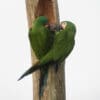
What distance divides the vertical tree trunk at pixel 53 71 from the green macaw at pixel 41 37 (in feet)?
0.16

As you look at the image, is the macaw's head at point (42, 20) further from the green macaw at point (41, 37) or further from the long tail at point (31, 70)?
the long tail at point (31, 70)

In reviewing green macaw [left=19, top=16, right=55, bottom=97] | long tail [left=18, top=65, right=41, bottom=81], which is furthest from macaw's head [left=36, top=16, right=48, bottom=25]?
long tail [left=18, top=65, right=41, bottom=81]

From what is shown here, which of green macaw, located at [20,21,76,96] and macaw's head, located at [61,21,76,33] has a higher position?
macaw's head, located at [61,21,76,33]

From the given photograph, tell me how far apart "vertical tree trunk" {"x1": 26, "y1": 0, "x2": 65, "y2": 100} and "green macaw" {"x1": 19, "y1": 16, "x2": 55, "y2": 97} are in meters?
0.05

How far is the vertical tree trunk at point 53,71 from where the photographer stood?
148 inches

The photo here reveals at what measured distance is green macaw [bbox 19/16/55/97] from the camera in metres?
3.68

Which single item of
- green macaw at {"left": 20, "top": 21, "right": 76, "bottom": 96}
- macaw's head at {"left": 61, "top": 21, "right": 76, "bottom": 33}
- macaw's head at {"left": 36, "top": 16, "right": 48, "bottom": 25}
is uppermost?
macaw's head at {"left": 36, "top": 16, "right": 48, "bottom": 25}

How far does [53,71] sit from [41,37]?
4.9 inches

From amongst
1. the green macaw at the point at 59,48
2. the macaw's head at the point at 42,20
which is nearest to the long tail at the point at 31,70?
the green macaw at the point at 59,48

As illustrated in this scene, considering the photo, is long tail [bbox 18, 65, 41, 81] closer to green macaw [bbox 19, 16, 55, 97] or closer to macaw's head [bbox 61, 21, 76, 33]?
green macaw [bbox 19, 16, 55, 97]

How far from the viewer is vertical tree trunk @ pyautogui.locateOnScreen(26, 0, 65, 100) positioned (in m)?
3.75

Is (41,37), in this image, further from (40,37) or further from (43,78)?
(43,78)

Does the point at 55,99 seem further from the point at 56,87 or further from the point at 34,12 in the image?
the point at 34,12

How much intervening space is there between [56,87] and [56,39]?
0.16 m
